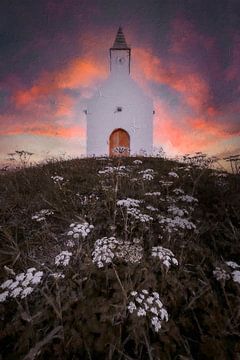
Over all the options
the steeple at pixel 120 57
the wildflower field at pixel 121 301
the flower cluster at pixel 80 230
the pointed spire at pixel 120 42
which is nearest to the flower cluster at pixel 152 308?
the wildflower field at pixel 121 301

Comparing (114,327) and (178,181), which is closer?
(114,327)

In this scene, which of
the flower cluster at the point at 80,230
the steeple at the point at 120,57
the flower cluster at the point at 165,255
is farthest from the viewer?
the steeple at the point at 120,57

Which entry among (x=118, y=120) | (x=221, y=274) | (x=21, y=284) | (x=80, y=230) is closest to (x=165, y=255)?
(x=221, y=274)

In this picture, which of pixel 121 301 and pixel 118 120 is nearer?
pixel 121 301

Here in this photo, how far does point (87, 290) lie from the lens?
236 cm

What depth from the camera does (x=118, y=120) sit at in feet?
54.2

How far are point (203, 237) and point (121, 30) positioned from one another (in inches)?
814

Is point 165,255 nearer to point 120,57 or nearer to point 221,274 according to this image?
point 221,274

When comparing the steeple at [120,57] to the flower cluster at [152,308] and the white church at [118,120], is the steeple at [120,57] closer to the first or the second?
the white church at [118,120]

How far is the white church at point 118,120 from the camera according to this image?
16.5 m

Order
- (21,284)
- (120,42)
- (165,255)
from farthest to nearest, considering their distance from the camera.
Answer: (120,42), (165,255), (21,284)

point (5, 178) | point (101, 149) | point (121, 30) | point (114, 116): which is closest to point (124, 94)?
point (114, 116)

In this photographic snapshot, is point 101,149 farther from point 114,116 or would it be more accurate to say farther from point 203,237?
point 203,237

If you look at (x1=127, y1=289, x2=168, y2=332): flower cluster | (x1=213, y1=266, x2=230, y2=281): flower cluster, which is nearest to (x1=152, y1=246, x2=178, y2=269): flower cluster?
(x1=127, y1=289, x2=168, y2=332): flower cluster
